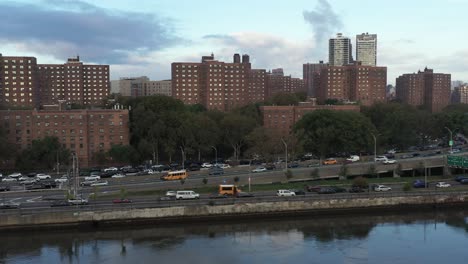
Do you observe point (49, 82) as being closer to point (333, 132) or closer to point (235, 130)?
point (235, 130)

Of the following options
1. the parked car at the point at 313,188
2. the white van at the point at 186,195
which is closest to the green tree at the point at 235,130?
the parked car at the point at 313,188

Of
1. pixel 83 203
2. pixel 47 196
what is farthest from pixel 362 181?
pixel 47 196

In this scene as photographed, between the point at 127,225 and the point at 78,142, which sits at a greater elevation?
the point at 78,142

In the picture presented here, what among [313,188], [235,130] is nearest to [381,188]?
[313,188]

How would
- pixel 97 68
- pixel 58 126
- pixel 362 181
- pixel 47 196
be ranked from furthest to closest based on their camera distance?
pixel 97 68, pixel 58 126, pixel 362 181, pixel 47 196

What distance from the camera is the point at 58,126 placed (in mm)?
76938

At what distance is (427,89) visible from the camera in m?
183

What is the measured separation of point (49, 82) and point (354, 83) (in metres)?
91.4

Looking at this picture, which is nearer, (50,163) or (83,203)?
(83,203)

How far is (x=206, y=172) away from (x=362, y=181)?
21597 mm

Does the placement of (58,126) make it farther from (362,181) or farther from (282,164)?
(362,181)

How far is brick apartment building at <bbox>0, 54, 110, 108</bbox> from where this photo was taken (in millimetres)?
114312

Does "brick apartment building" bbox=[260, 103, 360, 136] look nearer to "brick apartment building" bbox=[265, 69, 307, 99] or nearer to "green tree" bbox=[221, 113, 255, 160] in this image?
"green tree" bbox=[221, 113, 255, 160]

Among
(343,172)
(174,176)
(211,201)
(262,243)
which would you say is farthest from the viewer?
(343,172)
